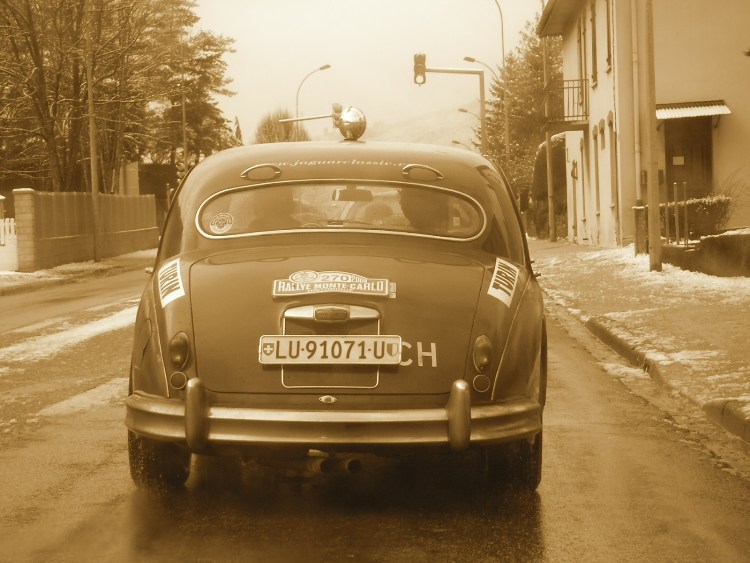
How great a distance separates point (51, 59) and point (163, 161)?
52.1m

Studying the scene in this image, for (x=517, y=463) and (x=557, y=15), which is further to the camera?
(x=557, y=15)

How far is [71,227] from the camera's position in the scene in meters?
35.8

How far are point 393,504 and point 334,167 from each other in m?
1.70

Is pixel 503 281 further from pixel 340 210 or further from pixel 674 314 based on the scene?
pixel 674 314

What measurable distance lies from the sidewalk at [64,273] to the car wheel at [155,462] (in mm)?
19852

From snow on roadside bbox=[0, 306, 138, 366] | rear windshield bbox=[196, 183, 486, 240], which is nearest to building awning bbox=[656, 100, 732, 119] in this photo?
snow on roadside bbox=[0, 306, 138, 366]

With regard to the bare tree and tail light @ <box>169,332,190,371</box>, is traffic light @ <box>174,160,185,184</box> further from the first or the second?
tail light @ <box>169,332,190,371</box>

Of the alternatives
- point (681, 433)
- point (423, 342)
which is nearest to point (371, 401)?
point (423, 342)

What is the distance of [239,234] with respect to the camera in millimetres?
6051

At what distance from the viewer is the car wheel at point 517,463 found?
224 inches

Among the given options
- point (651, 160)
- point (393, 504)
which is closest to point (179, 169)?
point (651, 160)

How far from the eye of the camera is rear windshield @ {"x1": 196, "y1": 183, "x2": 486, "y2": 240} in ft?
19.9

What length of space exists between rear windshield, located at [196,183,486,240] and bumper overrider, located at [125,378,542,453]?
1.15 metres

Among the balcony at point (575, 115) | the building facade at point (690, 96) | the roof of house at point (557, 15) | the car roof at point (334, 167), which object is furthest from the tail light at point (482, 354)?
the roof of house at point (557, 15)
